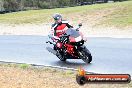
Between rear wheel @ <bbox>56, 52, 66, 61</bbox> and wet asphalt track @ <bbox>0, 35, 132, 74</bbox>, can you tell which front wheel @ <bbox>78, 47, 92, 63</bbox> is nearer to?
wet asphalt track @ <bbox>0, 35, 132, 74</bbox>

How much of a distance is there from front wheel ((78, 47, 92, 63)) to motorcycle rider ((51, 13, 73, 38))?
0.95 m

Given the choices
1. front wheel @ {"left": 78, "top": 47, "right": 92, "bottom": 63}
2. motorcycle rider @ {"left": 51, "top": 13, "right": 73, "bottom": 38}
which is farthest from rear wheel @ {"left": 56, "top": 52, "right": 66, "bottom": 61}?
front wheel @ {"left": 78, "top": 47, "right": 92, "bottom": 63}

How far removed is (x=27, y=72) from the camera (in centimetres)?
1208

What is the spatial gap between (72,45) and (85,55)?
52 cm

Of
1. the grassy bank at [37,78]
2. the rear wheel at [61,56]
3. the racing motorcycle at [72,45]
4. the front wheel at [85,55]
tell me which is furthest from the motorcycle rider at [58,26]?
the grassy bank at [37,78]

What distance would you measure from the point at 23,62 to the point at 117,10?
23498 mm

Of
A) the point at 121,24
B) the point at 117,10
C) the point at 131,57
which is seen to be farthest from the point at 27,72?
the point at 117,10

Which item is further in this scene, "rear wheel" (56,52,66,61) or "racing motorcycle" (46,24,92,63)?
"rear wheel" (56,52,66,61)

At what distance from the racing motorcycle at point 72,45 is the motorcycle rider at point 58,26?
18cm

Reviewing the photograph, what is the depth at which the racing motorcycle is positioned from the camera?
13266 millimetres

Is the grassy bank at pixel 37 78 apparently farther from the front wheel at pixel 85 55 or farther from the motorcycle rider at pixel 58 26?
the motorcycle rider at pixel 58 26

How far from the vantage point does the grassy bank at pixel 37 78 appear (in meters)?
9.83

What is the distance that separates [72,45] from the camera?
44.3ft

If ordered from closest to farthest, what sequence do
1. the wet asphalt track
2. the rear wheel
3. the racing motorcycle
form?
the wet asphalt track, the racing motorcycle, the rear wheel
